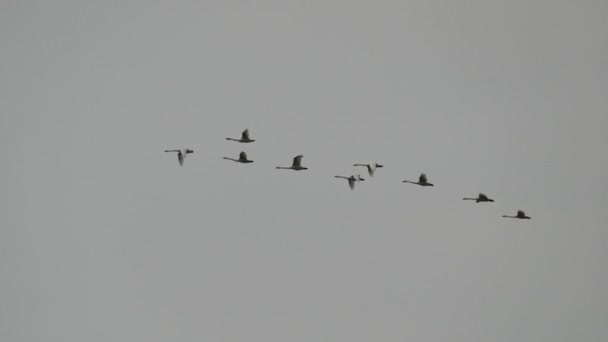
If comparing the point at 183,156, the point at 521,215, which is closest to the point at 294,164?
the point at 183,156

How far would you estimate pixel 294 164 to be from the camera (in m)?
111

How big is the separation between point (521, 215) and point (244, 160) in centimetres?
2325

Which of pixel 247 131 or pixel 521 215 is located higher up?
pixel 247 131

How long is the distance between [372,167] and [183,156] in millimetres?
14231

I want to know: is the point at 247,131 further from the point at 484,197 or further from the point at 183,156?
the point at 484,197

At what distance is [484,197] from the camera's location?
4345 inches

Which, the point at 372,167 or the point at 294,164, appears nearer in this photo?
the point at 372,167

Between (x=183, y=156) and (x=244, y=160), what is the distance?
323 inches

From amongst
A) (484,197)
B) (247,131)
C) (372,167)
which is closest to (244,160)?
(247,131)

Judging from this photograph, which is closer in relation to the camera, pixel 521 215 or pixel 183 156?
pixel 183 156

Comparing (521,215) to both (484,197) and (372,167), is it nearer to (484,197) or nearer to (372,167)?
(484,197)

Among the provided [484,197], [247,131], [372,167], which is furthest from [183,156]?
[484,197]

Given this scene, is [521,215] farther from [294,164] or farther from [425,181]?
[294,164]

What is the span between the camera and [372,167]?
10300 centimetres
